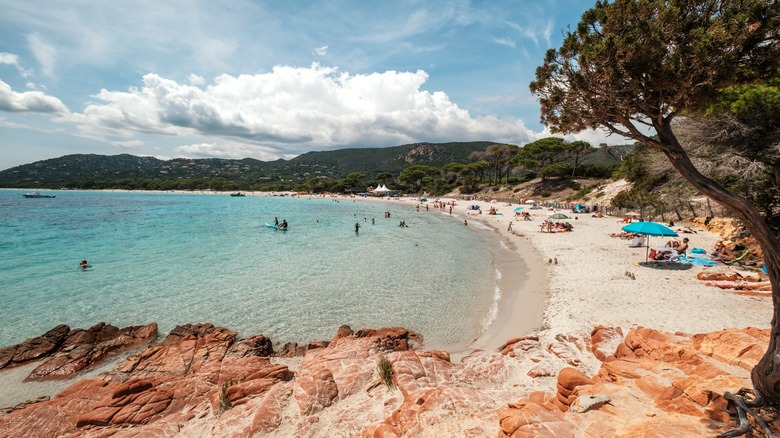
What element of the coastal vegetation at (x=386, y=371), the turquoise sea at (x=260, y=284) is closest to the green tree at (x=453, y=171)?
the turquoise sea at (x=260, y=284)

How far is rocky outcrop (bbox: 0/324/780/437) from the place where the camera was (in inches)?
165

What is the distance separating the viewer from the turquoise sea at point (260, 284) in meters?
11.6

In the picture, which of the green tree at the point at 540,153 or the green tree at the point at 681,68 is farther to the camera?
the green tree at the point at 540,153

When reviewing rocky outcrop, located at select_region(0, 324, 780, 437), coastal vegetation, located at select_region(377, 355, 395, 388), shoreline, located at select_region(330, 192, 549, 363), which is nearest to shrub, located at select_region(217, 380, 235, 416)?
rocky outcrop, located at select_region(0, 324, 780, 437)

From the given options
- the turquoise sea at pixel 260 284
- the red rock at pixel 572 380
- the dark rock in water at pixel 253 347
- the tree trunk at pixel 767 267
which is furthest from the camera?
the turquoise sea at pixel 260 284

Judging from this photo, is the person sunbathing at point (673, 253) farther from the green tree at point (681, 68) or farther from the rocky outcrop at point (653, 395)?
the green tree at point (681, 68)

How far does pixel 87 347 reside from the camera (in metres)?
9.59

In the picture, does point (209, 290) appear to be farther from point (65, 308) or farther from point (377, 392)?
point (377, 392)

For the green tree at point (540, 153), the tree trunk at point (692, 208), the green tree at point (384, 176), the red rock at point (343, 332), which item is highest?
the green tree at point (540, 153)

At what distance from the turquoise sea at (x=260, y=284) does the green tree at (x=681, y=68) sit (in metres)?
7.15

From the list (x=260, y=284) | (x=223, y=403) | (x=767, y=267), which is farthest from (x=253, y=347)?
(x=767, y=267)

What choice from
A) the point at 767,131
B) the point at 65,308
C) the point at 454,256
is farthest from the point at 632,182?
the point at 65,308

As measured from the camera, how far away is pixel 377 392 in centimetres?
626

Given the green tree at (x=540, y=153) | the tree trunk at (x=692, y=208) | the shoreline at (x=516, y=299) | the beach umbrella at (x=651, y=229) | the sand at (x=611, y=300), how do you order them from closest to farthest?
1. the sand at (x=611, y=300)
2. the shoreline at (x=516, y=299)
3. the beach umbrella at (x=651, y=229)
4. the tree trunk at (x=692, y=208)
5. the green tree at (x=540, y=153)
